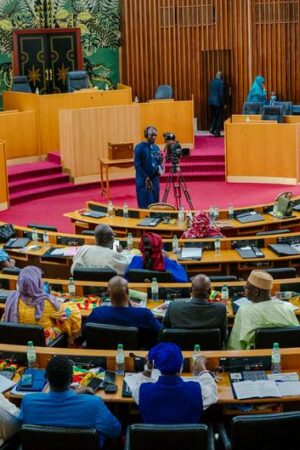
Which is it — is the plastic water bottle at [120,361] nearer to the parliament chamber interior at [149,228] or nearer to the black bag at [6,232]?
the parliament chamber interior at [149,228]

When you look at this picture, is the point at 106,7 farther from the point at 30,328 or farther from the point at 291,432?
the point at 291,432

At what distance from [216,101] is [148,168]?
6.13m

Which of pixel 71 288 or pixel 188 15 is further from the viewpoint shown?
pixel 188 15

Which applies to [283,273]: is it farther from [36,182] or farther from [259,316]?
[36,182]

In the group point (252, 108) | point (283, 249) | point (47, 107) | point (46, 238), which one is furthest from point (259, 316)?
point (252, 108)

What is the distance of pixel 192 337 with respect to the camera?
634cm

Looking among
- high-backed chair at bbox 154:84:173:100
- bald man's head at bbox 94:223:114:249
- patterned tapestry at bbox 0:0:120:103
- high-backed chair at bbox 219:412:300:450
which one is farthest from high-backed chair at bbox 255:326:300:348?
patterned tapestry at bbox 0:0:120:103

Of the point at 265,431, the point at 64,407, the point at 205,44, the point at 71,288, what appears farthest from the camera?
the point at 205,44

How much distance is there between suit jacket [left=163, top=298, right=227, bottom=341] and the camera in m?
6.58

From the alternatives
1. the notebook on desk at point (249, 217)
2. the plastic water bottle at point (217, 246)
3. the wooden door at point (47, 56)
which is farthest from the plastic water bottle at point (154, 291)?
the wooden door at point (47, 56)

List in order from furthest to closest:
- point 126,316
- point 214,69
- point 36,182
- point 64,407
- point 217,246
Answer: point 214,69 < point 36,182 < point 217,246 < point 126,316 < point 64,407

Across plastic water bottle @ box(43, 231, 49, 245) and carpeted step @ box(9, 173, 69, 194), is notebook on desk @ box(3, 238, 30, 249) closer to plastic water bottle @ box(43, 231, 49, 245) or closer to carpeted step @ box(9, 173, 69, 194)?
plastic water bottle @ box(43, 231, 49, 245)

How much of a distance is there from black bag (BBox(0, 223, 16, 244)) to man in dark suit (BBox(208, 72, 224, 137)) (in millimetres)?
9211

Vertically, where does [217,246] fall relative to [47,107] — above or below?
below
